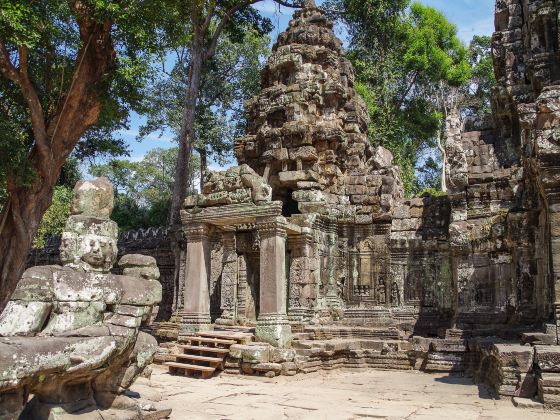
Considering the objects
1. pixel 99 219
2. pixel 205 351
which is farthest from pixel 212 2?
pixel 99 219

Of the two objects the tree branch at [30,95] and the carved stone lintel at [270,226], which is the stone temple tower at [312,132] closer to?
the carved stone lintel at [270,226]

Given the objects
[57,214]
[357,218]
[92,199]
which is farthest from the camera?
[57,214]

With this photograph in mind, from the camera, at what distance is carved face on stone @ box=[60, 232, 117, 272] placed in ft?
16.3

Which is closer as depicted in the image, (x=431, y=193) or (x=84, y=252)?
(x=84, y=252)

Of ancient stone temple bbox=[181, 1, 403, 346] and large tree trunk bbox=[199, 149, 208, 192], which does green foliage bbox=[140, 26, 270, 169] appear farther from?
ancient stone temple bbox=[181, 1, 403, 346]

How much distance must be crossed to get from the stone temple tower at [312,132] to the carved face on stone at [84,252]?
25.7 feet

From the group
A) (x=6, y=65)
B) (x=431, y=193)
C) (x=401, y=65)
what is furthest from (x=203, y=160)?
(x=6, y=65)

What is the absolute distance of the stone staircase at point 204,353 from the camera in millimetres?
9773

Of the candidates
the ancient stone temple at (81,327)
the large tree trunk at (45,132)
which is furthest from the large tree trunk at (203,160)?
the ancient stone temple at (81,327)

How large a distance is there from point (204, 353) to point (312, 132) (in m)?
5.97

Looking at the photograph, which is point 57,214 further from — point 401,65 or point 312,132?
point 401,65

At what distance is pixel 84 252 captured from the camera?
5008mm

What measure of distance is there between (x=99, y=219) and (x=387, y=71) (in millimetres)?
20578

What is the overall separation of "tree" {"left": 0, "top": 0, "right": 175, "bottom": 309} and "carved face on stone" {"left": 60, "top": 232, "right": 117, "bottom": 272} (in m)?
5.73
